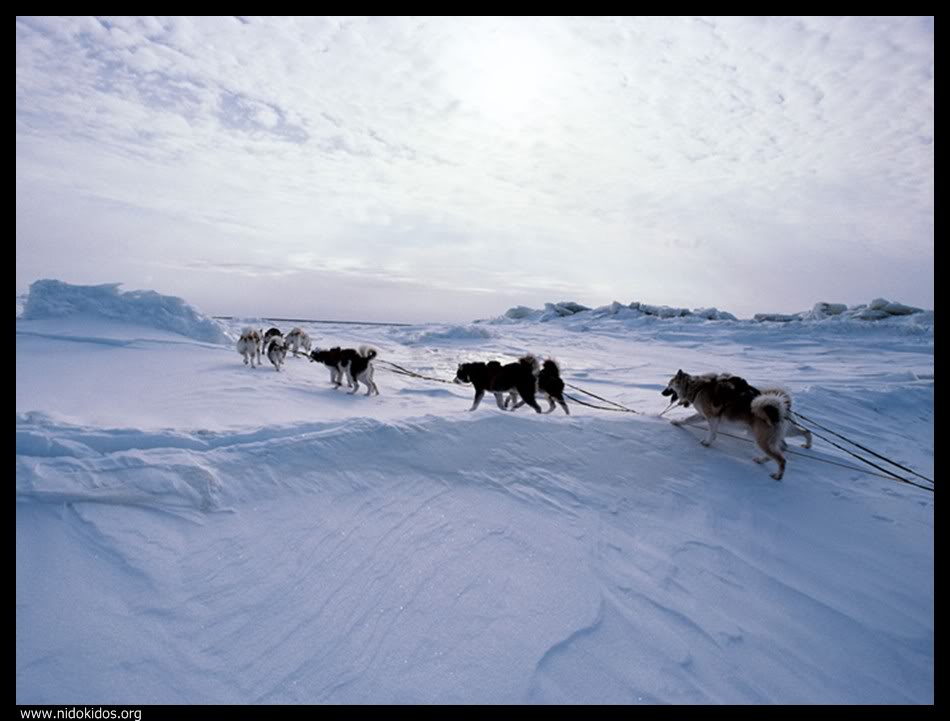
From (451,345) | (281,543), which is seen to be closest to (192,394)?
(281,543)

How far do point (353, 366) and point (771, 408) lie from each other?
6.64 metres

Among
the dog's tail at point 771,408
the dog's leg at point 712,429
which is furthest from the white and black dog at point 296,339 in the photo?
the dog's tail at point 771,408

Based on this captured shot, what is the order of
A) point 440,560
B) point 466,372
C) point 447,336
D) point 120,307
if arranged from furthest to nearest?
1. point 447,336
2. point 120,307
3. point 466,372
4. point 440,560

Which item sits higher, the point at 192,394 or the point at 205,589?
the point at 192,394

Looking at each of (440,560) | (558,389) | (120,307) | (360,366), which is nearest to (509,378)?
(558,389)

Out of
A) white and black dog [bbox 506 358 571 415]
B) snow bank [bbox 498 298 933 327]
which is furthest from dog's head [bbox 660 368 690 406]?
snow bank [bbox 498 298 933 327]

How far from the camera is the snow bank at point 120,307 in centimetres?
984

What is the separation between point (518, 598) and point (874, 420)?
339 inches

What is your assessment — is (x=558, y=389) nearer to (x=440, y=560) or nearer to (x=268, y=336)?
(x=440, y=560)

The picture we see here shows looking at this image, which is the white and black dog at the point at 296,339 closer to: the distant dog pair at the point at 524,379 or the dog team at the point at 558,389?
the dog team at the point at 558,389

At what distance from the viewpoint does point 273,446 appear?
3770 millimetres

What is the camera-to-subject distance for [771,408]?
4.74 meters
